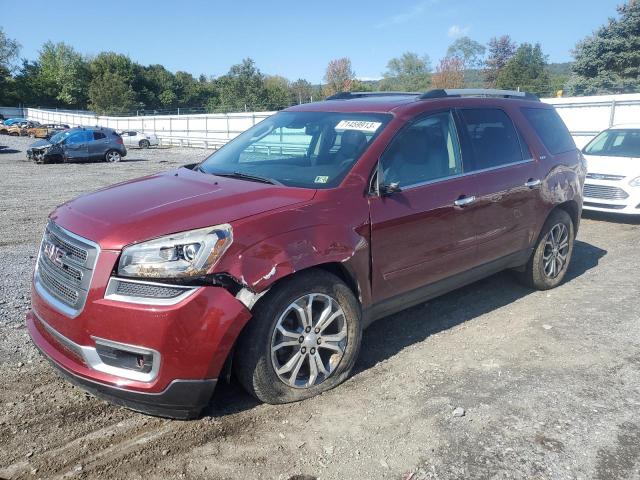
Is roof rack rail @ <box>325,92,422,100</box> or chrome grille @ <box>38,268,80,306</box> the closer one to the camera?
chrome grille @ <box>38,268,80,306</box>

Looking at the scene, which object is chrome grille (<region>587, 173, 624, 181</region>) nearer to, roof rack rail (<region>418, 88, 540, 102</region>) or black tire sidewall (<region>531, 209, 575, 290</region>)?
black tire sidewall (<region>531, 209, 575, 290</region>)

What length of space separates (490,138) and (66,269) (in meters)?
3.51

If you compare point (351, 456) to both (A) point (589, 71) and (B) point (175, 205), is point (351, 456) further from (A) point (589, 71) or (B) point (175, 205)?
(A) point (589, 71)

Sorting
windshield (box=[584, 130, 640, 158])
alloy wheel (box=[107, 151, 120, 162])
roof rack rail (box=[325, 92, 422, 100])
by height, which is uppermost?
roof rack rail (box=[325, 92, 422, 100])

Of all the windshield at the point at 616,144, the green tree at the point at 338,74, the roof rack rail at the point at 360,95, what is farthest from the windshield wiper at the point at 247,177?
the green tree at the point at 338,74

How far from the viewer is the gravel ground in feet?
9.16

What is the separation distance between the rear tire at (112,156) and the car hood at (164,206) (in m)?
23.5

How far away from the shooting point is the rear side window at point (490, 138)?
14.7 ft

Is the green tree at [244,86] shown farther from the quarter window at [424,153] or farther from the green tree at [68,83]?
the quarter window at [424,153]

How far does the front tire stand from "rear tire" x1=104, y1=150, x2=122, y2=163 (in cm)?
2446

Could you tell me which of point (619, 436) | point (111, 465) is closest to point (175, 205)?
point (111, 465)

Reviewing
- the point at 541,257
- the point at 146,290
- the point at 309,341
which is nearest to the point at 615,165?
the point at 541,257

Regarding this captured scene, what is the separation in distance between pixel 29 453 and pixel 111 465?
1.55ft

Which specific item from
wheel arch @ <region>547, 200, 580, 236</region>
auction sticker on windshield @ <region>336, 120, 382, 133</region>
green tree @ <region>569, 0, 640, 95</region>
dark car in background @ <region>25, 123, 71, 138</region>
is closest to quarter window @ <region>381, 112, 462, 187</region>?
auction sticker on windshield @ <region>336, 120, 382, 133</region>
